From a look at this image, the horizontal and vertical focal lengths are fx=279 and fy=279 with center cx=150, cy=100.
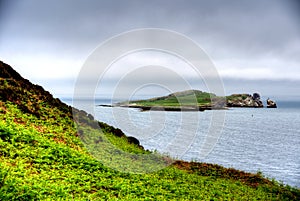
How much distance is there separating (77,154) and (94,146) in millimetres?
2305

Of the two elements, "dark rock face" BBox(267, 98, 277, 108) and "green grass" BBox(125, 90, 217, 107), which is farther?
"dark rock face" BBox(267, 98, 277, 108)

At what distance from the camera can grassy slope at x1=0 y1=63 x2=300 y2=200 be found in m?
7.11

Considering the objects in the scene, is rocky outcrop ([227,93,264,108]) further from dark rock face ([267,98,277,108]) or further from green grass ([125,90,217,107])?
green grass ([125,90,217,107])

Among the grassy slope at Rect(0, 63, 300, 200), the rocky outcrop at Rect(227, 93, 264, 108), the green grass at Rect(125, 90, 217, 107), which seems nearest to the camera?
the grassy slope at Rect(0, 63, 300, 200)

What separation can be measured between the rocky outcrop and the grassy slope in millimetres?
86574

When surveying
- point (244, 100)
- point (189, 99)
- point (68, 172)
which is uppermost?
point (244, 100)

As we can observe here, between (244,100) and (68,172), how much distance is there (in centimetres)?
9865

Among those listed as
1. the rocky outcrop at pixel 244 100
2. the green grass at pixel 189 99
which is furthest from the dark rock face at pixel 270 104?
the green grass at pixel 189 99

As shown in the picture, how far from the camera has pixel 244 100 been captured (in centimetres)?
10012

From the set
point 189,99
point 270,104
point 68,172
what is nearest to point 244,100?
point 270,104

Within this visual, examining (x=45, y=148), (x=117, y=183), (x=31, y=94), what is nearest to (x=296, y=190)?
(x=117, y=183)

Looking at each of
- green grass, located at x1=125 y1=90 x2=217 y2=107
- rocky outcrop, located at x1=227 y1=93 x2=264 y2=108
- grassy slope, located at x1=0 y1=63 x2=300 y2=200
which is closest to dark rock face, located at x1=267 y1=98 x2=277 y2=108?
rocky outcrop, located at x1=227 y1=93 x2=264 y2=108

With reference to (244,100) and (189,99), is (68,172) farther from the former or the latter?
(244,100)

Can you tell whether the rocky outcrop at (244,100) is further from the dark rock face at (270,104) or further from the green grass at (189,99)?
the green grass at (189,99)
